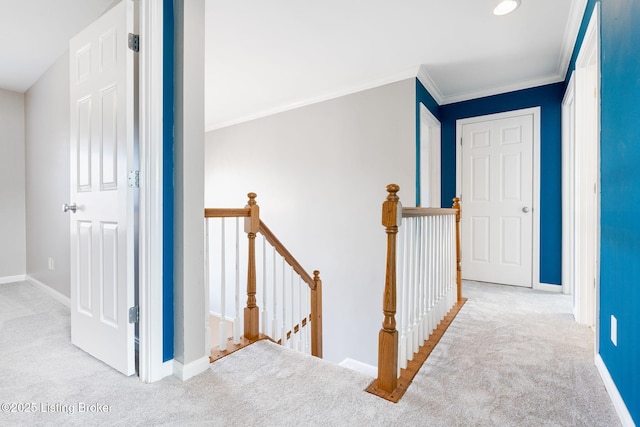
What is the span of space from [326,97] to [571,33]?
234 centimetres

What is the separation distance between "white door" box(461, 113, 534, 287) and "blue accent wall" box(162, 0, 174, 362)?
3414 mm

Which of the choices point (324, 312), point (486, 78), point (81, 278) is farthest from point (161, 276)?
point (486, 78)

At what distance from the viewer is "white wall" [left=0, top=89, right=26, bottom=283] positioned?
351cm

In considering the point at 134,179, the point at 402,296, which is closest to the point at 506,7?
the point at 402,296

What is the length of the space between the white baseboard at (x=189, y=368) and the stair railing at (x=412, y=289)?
2.97 ft

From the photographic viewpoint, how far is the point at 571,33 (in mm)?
2469

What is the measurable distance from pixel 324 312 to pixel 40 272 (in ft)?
10.3

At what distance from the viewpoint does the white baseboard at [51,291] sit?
9.21ft

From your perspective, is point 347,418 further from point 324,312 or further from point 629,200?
point 324,312

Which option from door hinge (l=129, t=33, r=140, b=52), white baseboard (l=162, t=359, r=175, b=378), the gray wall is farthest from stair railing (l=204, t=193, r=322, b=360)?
the gray wall

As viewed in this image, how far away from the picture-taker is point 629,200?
1263 millimetres

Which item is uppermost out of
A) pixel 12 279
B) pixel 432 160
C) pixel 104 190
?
pixel 432 160

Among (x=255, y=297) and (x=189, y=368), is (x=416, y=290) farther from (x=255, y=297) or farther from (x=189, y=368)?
(x=189, y=368)

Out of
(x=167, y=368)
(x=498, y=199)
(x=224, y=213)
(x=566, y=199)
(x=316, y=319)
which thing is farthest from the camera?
(x=498, y=199)
